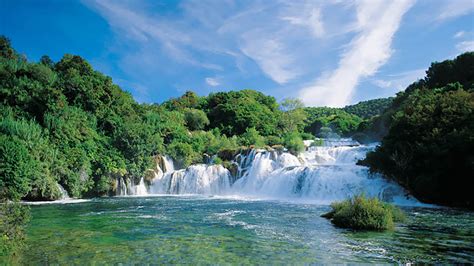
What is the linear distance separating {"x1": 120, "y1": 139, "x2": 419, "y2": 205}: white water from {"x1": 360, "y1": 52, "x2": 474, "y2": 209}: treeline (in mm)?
1436

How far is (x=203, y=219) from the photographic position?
636 inches

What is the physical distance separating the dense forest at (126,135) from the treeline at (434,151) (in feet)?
0.18

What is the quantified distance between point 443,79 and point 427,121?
31.2 m

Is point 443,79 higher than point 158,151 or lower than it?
higher

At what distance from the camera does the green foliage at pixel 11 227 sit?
902cm

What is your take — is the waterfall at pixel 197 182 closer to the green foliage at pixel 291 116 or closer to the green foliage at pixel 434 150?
the green foliage at pixel 434 150

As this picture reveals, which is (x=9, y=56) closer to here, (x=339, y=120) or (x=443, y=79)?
(x=443, y=79)

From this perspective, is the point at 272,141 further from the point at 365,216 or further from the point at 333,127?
the point at 333,127

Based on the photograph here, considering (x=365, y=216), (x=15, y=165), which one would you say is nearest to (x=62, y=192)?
(x=15, y=165)

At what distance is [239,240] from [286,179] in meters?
18.4

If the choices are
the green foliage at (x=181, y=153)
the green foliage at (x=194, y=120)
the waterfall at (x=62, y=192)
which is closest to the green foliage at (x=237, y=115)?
the green foliage at (x=194, y=120)

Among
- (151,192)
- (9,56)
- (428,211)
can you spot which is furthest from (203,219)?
(9,56)

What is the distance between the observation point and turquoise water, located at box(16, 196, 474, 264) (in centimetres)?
885

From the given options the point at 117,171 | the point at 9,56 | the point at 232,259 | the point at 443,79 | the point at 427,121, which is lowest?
the point at 232,259
